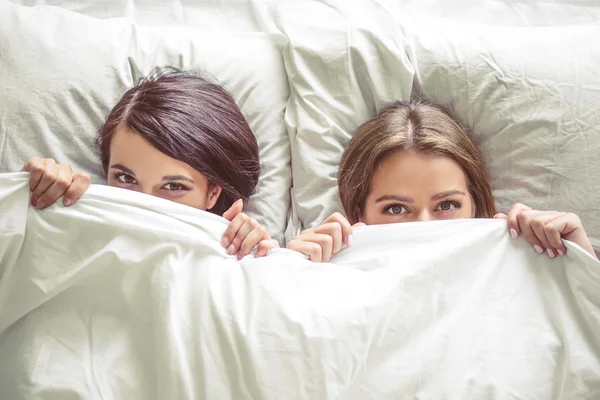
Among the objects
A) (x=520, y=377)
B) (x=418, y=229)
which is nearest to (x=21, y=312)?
(x=418, y=229)

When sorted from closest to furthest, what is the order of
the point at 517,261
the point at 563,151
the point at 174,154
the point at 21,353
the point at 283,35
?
the point at 21,353, the point at 517,261, the point at 174,154, the point at 563,151, the point at 283,35

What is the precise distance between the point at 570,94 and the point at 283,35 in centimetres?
55

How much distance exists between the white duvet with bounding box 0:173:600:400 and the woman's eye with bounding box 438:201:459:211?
133mm

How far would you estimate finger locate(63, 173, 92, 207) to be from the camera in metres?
1.02

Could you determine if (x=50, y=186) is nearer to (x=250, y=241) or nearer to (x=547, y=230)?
(x=250, y=241)

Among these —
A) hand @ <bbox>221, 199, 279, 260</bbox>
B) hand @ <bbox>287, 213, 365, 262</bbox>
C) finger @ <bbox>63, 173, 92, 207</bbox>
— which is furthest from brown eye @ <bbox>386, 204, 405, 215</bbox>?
finger @ <bbox>63, 173, 92, 207</bbox>

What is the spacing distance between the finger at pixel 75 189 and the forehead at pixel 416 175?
477 millimetres

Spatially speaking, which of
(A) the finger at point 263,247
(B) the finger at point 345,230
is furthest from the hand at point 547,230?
(A) the finger at point 263,247

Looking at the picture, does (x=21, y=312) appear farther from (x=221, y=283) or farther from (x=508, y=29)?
(x=508, y=29)

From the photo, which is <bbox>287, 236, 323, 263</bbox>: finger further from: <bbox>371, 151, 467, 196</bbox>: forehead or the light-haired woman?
<bbox>371, 151, 467, 196</bbox>: forehead

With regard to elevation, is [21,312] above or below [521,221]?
below

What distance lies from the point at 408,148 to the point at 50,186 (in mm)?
577

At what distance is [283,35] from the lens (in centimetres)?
140

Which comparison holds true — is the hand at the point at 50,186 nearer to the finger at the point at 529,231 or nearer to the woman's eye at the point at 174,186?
the woman's eye at the point at 174,186
